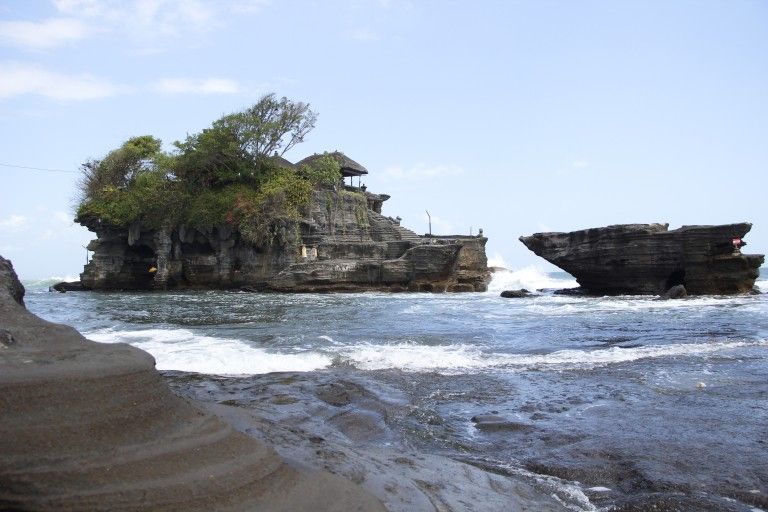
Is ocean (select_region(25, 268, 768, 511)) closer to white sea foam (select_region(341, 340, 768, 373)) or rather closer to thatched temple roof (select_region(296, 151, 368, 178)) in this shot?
white sea foam (select_region(341, 340, 768, 373))

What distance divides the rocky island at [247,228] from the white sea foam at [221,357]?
70.7ft

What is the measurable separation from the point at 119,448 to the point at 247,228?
31.2 m

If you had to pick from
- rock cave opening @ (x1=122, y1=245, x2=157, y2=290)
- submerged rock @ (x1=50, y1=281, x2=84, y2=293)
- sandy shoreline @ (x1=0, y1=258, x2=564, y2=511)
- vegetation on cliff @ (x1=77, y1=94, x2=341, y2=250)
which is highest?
vegetation on cliff @ (x1=77, y1=94, x2=341, y2=250)

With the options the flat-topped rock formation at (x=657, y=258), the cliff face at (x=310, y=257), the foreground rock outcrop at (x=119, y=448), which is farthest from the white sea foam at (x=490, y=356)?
the cliff face at (x=310, y=257)

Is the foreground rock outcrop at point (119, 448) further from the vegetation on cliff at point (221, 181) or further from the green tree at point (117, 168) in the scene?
the green tree at point (117, 168)

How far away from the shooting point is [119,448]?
10.1ft

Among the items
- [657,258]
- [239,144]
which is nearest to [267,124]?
[239,144]

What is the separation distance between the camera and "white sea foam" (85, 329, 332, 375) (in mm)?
9047

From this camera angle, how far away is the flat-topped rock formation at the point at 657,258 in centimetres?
2788

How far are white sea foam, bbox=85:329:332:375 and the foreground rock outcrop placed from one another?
518 cm

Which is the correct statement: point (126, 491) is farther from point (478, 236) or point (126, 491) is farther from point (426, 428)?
point (478, 236)

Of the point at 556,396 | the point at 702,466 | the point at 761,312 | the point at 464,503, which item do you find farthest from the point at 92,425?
the point at 761,312

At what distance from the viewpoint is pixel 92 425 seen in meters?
3.12

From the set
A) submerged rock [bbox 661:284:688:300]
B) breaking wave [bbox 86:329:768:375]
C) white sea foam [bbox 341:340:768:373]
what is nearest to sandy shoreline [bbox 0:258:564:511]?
breaking wave [bbox 86:329:768:375]
